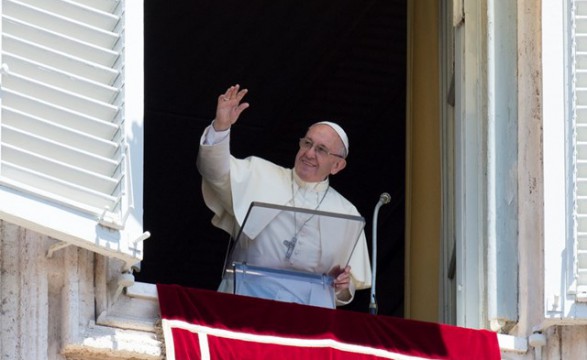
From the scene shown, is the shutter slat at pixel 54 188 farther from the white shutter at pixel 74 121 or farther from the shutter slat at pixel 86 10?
the shutter slat at pixel 86 10

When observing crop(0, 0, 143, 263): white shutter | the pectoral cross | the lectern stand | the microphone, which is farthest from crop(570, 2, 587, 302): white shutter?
crop(0, 0, 143, 263): white shutter

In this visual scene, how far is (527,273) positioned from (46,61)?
175 centimetres

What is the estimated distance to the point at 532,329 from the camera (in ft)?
25.9

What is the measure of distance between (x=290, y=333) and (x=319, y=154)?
4.62 feet

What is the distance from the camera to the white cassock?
331 inches

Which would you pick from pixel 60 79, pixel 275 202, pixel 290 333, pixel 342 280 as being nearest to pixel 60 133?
pixel 60 79

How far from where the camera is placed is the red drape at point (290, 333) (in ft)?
24.6

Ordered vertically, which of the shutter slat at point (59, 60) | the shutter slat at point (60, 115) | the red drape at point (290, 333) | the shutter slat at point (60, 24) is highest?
the shutter slat at point (60, 24)

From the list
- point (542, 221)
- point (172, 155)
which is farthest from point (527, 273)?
point (172, 155)

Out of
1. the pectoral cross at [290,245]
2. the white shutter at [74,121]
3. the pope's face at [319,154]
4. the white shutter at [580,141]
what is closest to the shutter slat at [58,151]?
the white shutter at [74,121]

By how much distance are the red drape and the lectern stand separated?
503 millimetres

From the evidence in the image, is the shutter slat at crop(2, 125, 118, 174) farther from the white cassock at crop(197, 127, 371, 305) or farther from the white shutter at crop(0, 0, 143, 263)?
the white cassock at crop(197, 127, 371, 305)

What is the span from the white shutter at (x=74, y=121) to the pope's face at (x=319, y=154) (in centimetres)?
148

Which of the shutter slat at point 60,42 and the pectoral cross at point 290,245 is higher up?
the shutter slat at point 60,42
